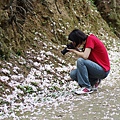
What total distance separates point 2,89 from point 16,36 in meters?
2.09

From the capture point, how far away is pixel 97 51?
572 centimetres

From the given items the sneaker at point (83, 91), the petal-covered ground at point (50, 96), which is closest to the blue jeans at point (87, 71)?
the sneaker at point (83, 91)

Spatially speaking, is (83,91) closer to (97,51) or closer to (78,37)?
(97,51)

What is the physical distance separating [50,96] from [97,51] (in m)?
1.21

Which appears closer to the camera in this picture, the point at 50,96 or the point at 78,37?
the point at 78,37

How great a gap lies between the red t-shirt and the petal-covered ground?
0.59 m

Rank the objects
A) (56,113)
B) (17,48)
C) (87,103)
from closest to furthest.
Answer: (56,113) → (87,103) → (17,48)

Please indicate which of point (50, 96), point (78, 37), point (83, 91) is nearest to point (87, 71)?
point (83, 91)

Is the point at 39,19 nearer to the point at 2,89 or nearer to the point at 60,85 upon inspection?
the point at 60,85

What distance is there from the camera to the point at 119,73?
830 centimetres

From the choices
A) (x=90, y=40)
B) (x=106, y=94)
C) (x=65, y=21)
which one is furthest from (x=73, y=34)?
(x=65, y=21)

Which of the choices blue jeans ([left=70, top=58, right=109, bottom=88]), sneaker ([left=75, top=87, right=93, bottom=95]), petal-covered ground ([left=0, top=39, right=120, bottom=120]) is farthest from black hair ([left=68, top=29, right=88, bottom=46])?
petal-covered ground ([left=0, top=39, right=120, bottom=120])

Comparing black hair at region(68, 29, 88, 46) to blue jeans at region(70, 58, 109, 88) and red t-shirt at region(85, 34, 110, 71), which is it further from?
blue jeans at region(70, 58, 109, 88)

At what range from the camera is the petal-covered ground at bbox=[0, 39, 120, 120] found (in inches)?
177
